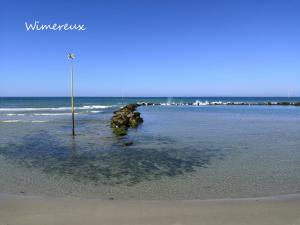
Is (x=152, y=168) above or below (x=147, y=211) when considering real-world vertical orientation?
below

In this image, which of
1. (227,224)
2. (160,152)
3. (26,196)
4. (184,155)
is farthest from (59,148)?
(227,224)

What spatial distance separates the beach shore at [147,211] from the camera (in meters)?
6.69

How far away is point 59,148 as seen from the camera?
56.9ft

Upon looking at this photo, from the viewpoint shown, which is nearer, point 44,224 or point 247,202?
point 44,224

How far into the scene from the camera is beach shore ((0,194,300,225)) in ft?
22.0

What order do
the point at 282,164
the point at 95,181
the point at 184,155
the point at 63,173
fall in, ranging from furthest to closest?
the point at 184,155
the point at 282,164
the point at 63,173
the point at 95,181

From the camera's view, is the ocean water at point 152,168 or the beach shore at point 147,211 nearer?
the beach shore at point 147,211

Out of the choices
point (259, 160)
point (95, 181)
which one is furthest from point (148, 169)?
point (259, 160)

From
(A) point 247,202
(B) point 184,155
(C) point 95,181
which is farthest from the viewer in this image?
(B) point 184,155

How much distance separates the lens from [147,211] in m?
7.37

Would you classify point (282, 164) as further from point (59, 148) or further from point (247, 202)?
point (59, 148)

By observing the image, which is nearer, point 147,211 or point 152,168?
point 147,211

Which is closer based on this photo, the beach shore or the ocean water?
the beach shore

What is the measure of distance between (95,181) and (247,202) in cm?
478
